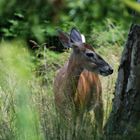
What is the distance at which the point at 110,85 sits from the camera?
239 inches

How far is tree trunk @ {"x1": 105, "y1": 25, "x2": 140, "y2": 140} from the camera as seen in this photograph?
4.54 m

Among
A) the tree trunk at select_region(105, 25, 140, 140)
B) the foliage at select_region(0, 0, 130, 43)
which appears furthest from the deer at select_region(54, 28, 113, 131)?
the foliage at select_region(0, 0, 130, 43)

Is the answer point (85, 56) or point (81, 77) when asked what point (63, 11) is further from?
point (85, 56)

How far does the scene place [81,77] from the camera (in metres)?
6.49

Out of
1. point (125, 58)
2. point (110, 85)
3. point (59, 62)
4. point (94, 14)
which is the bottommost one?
point (59, 62)

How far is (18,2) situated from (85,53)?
5.32m

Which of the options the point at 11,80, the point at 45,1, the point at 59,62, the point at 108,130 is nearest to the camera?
the point at 45,1

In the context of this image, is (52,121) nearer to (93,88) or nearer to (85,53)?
(93,88)

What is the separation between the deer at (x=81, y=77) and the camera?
19.2 ft

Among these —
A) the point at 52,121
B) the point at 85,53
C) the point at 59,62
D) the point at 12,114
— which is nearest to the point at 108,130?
the point at 52,121

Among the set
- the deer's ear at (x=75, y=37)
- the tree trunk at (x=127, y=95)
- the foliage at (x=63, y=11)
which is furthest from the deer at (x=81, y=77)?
the foliage at (x=63, y=11)

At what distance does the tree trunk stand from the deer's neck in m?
1.18

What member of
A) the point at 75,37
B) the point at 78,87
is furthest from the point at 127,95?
the point at 75,37

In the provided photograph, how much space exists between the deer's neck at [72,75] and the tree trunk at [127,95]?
1181 millimetres
